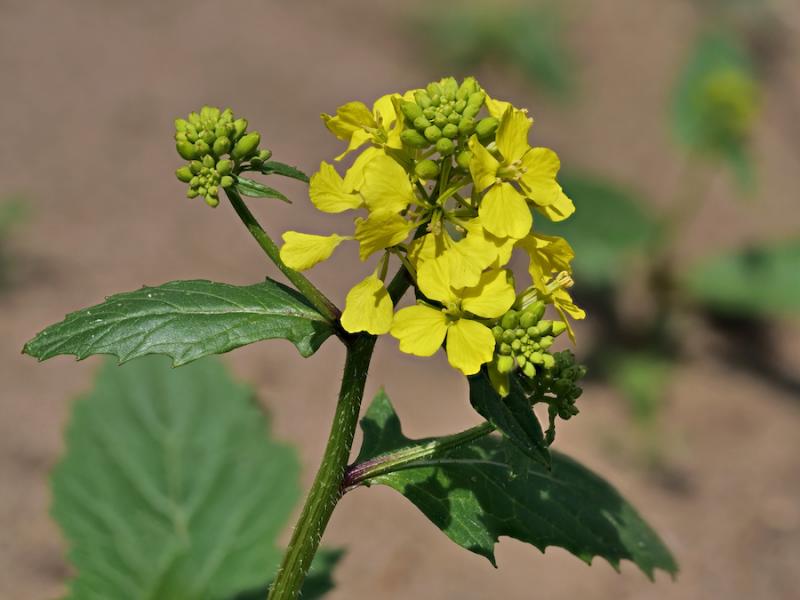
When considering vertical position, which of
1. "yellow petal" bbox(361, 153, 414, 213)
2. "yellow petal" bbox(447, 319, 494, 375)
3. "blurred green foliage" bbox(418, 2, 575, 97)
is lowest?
"yellow petal" bbox(447, 319, 494, 375)

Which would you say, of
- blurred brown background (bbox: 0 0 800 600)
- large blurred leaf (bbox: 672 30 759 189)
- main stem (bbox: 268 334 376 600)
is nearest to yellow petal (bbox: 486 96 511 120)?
main stem (bbox: 268 334 376 600)

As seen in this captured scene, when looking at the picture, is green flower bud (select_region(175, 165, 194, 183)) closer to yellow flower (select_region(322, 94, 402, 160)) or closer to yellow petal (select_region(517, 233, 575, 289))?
yellow flower (select_region(322, 94, 402, 160))

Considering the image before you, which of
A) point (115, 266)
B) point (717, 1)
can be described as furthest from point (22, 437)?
point (717, 1)

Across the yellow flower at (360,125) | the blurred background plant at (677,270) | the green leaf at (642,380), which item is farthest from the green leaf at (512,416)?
the green leaf at (642,380)

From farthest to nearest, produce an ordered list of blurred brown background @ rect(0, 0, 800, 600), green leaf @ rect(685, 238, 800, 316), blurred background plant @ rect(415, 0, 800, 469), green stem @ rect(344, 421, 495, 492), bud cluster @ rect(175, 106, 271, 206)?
green leaf @ rect(685, 238, 800, 316) < blurred background plant @ rect(415, 0, 800, 469) < blurred brown background @ rect(0, 0, 800, 600) < green stem @ rect(344, 421, 495, 492) < bud cluster @ rect(175, 106, 271, 206)

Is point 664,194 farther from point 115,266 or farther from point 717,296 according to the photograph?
point 115,266

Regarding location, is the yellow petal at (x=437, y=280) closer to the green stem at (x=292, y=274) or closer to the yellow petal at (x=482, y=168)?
the yellow petal at (x=482, y=168)
